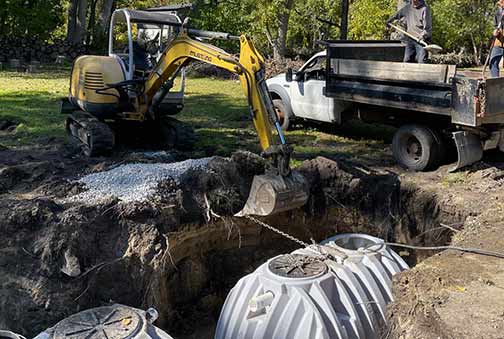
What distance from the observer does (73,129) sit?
10531 millimetres

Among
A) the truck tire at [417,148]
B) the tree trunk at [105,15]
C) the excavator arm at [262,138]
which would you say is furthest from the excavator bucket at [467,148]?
the tree trunk at [105,15]

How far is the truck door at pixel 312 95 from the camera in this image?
456 inches

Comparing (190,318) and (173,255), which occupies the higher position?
(173,255)

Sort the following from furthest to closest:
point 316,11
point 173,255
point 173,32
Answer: point 316,11
point 173,32
point 173,255

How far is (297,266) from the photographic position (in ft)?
18.1

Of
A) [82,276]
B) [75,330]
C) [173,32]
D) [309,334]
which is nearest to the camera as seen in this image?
[75,330]

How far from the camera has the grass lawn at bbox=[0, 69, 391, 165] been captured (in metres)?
10.8

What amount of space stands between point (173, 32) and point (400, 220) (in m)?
5.37

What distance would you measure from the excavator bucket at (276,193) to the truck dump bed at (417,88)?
3.33 metres

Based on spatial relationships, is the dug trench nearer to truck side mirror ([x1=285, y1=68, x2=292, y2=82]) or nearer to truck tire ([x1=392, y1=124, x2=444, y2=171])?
truck tire ([x1=392, y1=124, x2=444, y2=171])

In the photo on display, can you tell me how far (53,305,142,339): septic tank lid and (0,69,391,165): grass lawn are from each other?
19.1ft

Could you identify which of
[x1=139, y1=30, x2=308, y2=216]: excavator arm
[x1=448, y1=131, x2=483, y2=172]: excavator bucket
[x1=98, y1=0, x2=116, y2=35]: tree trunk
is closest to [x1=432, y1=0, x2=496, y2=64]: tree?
[x1=98, y1=0, x2=116, y2=35]: tree trunk

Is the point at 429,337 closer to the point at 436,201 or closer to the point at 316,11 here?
the point at 436,201

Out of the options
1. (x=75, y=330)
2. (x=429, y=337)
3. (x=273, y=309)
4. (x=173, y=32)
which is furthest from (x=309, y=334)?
(x=173, y=32)
